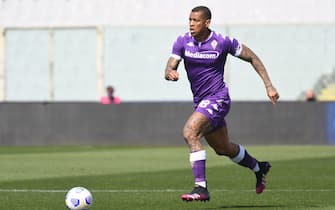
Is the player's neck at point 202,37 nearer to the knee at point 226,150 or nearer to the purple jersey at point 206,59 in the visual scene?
the purple jersey at point 206,59

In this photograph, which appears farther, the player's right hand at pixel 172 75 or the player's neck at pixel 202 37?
the player's neck at pixel 202 37

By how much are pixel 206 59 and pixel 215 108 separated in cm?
61

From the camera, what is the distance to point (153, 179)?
17.1 metres

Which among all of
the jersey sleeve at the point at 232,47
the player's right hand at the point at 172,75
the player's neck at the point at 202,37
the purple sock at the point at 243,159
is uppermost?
the player's neck at the point at 202,37

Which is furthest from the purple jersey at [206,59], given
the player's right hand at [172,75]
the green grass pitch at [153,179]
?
the green grass pitch at [153,179]

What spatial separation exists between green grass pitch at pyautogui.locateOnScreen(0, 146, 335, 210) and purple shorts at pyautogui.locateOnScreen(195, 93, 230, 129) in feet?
3.14

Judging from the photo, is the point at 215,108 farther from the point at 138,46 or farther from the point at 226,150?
the point at 138,46

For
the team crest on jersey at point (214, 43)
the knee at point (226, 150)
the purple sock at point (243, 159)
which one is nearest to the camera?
the team crest on jersey at point (214, 43)

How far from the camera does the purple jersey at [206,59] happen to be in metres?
13.3

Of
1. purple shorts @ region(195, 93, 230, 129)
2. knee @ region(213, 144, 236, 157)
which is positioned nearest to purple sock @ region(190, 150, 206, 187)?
purple shorts @ region(195, 93, 230, 129)

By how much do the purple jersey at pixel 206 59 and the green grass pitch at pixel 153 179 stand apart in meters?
1.35

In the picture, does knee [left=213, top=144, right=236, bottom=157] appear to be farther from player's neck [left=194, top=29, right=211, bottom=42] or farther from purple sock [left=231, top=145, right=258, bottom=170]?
player's neck [left=194, top=29, right=211, bottom=42]

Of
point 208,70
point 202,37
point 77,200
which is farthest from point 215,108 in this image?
point 77,200

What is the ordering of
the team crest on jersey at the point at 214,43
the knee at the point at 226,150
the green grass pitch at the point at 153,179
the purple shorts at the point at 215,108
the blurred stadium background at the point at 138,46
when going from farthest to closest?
the blurred stadium background at the point at 138,46 < the knee at the point at 226,150 < the team crest on jersey at the point at 214,43 < the green grass pitch at the point at 153,179 < the purple shorts at the point at 215,108
